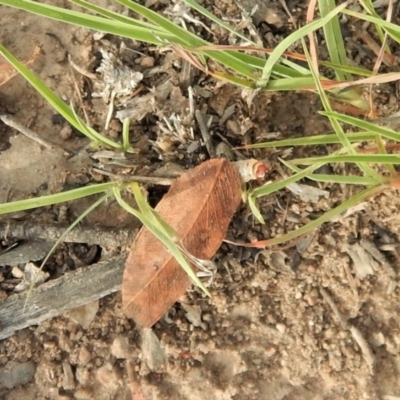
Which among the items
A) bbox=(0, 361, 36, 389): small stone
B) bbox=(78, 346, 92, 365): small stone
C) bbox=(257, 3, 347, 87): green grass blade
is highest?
bbox=(257, 3, 347, 87): green grass blade

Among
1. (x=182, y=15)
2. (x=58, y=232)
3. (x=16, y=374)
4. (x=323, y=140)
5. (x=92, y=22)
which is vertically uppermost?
(x=92, y=22)

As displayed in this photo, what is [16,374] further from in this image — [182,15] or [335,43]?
[335,43]

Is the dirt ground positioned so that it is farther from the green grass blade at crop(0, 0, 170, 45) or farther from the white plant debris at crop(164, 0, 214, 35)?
the green grass blade at crop(0, 0, 170, 45)

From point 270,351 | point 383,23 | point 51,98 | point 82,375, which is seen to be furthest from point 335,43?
point 82,375

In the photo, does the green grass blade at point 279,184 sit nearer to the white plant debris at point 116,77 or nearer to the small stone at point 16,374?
the white plant debris at point 116,77

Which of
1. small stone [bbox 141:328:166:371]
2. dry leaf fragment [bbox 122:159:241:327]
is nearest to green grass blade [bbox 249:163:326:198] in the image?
dry leaf fragment [bbox 122:159:241:327]

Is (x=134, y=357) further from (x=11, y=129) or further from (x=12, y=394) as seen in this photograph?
(x=11, y=129)
